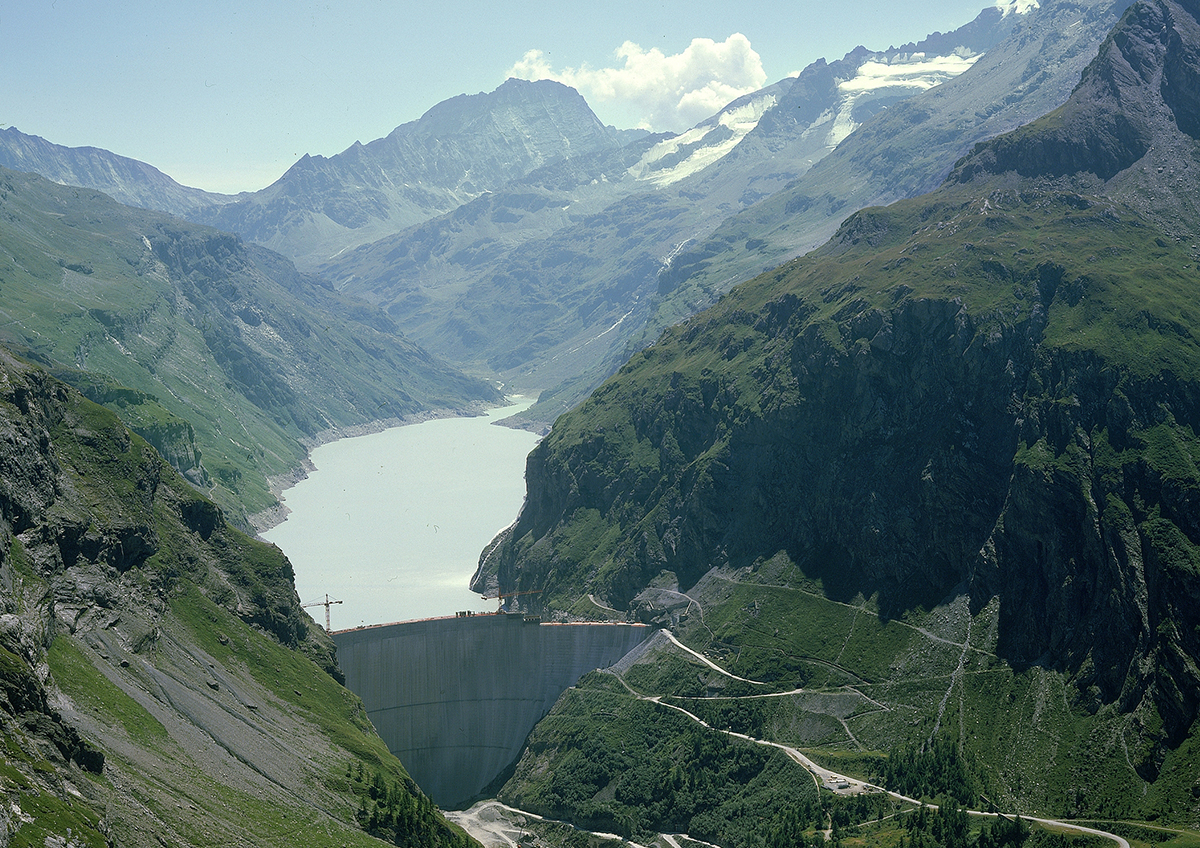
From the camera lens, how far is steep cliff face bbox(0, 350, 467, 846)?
92688 mm

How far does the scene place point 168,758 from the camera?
378ft

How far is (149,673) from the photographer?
133125 millimetres

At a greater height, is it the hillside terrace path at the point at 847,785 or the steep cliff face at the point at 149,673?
the steep cliff face at the point at 149,673

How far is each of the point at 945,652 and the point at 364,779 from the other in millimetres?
108163

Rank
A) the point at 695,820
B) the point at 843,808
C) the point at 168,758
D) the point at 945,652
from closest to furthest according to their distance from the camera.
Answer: the point at 168,758, the point at 843,808, the point at 695,820, the point at 945,652

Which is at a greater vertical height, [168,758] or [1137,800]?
[168,758]

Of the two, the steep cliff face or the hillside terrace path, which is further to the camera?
the hillside terrace path

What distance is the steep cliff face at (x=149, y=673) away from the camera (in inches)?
3649

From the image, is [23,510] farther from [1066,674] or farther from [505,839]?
[1066,674]

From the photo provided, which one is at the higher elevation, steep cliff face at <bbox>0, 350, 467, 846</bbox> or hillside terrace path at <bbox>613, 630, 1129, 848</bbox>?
steep cliff face at <bbox>0, 350, 467, 846</bbox>

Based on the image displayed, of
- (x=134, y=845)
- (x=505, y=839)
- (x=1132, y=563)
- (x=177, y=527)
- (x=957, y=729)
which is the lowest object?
(x=505, y=839)

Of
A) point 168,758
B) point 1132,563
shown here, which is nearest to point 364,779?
point 168,758

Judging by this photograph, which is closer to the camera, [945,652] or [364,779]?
[364,779]

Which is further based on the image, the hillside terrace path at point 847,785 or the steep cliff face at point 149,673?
the hillside terrace path at point 847,785
